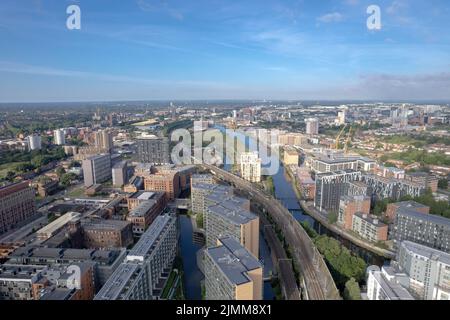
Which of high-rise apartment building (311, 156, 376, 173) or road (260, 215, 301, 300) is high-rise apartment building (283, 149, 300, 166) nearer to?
high-rise apartment building (311, 156, 376, 173)

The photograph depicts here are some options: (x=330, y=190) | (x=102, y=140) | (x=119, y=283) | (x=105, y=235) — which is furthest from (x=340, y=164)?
(x=102, y=140)

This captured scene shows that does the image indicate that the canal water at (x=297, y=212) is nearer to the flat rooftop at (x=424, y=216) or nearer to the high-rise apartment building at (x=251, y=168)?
the high-rise apartment building at (x=251, y=168)

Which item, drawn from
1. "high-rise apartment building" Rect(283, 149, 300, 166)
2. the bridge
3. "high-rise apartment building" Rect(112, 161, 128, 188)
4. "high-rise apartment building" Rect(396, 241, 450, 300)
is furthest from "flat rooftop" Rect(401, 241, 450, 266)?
"high-rise apartment building" Rect(283, 149, 300, 166)

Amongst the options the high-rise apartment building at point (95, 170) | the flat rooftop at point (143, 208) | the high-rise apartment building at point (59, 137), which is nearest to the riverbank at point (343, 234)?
the flat rooftop at point (143, 208)

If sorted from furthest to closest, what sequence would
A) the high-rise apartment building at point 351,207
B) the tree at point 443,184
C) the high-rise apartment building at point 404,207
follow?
1. the tree at point 443,184
2. the high-rise apartment building at point 351,207
3. the high-rise apartment building at point 404,207

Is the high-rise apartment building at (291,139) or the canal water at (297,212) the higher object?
the high-rise apartment building at (291,139)

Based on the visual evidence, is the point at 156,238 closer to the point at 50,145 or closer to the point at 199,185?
the point at 199,185
